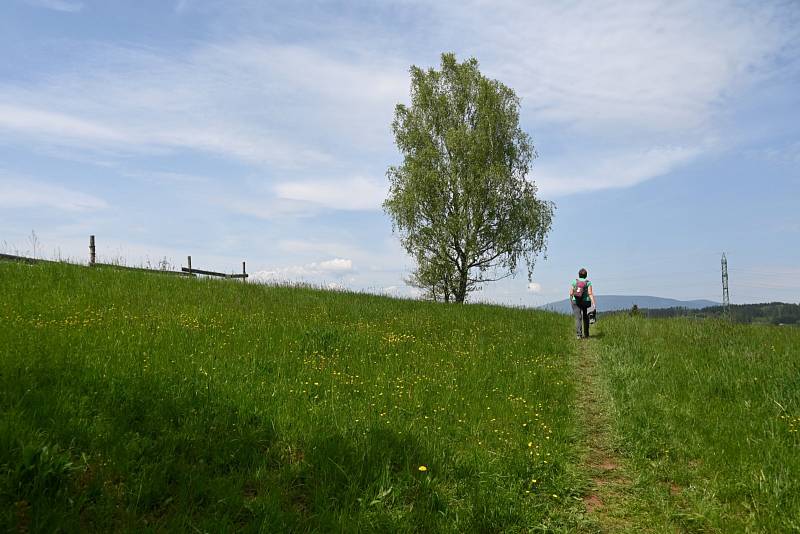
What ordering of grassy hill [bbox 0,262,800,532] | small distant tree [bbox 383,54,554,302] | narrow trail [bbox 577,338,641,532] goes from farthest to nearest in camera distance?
small distant tree [bbox 383,54,554,302], narrow trail [bbox 577,338,641,532], grassy hill [bbox 0,262,800,532]

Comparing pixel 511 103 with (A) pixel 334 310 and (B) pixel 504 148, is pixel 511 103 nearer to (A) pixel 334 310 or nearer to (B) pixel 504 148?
(B) pixel 504 148

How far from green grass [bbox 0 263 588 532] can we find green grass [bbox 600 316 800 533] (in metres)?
0.95

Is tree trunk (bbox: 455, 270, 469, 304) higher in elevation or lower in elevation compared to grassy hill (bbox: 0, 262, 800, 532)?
higher

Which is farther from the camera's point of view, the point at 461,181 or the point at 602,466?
the point at 461,181

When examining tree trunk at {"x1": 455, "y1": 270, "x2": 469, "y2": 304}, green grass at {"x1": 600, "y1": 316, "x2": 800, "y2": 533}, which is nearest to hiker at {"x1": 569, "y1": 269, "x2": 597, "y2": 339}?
green grass at {"x1": 600, "y1": 316, "x2": 800, "y2": 533}

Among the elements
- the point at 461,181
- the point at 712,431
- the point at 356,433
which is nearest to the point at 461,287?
the point at 461,181

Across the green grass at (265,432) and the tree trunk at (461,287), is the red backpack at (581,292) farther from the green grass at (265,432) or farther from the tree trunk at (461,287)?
the tree trunk at (461,287)

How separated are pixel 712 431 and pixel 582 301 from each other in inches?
371

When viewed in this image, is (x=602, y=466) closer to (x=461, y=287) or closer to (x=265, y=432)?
(x=265, y=432)

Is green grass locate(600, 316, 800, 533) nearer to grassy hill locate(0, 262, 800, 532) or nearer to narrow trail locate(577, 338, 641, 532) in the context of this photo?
grassy hill locate(0, 262, 800, 532)

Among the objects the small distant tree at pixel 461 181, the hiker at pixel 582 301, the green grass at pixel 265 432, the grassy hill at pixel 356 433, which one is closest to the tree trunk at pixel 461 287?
the small distant tree at pixel 461 181

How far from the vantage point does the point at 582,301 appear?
16359mm

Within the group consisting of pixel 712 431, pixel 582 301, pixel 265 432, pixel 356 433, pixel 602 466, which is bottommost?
pixel 602 466

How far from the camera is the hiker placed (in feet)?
53.7
